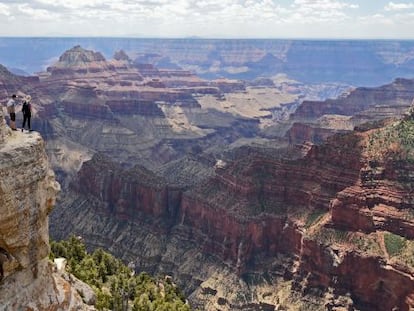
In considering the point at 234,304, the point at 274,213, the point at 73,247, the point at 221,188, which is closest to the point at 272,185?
the point at 274,213

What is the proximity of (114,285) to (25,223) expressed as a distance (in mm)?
31529

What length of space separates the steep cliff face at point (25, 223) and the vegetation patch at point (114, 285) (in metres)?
16.5

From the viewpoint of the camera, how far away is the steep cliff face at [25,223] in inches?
1224

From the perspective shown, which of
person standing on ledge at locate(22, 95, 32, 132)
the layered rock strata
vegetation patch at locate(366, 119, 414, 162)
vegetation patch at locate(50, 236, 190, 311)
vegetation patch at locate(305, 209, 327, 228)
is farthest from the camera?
vegetation patch at locate(305, 209, 327, 228)

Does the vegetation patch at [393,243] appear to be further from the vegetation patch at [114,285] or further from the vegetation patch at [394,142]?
the vegetation patch at [114,285]

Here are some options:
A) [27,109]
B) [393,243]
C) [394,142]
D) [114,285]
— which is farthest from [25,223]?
[394,142]

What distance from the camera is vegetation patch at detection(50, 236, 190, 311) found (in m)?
57.0

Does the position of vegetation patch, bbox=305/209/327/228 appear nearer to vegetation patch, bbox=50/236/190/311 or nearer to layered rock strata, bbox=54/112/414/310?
layered rock strata, bbox=54/112/414/310

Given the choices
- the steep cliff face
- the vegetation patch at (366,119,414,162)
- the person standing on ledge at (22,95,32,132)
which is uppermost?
the person standing on ledge at (22,95,32,132)

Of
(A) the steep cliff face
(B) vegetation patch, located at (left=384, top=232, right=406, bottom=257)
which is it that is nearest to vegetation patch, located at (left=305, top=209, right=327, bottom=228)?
(B) vegetation patch, located at (left=384, top=232, right=406, bottom=257)

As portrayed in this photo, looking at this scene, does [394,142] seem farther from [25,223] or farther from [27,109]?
[25,223]

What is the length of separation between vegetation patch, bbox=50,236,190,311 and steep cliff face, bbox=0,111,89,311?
16.5m

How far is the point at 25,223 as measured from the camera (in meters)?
32.7

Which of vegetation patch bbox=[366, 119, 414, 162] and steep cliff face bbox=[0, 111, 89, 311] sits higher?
steep cliff face bbox=[0, 111, 89, 311]
